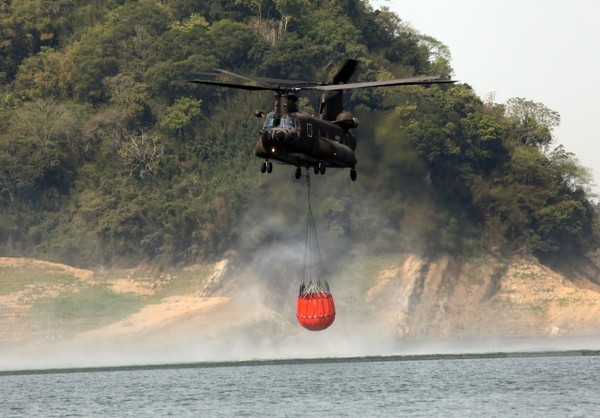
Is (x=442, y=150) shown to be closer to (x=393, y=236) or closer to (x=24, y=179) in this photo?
(x=393, y=236)

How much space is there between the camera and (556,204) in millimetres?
151000

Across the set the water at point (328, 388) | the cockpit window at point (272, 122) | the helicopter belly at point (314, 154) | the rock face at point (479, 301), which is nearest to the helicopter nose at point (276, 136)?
the helicopter belly at point (314, 154)

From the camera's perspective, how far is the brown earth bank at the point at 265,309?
132125mm

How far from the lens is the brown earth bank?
132 m

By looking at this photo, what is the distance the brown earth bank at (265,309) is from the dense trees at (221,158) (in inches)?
126

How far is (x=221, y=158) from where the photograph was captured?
500 feet

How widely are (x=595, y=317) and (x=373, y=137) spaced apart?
29.3m

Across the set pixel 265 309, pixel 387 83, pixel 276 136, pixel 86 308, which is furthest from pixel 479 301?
pixel 387 83

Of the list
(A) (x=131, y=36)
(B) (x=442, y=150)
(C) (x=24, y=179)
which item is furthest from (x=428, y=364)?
(A) (x=131, y=36)

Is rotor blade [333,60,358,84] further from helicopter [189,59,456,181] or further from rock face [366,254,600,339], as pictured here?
rock face [366,254,600,339]

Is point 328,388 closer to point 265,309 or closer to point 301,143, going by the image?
point 301,143

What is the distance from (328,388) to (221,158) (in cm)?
5848

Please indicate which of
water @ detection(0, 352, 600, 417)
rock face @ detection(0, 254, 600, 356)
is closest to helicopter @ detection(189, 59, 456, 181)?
water @ detection(0, 352, 600, 417)

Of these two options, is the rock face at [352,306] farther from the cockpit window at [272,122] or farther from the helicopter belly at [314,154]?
the cockpit window at [272,122]
